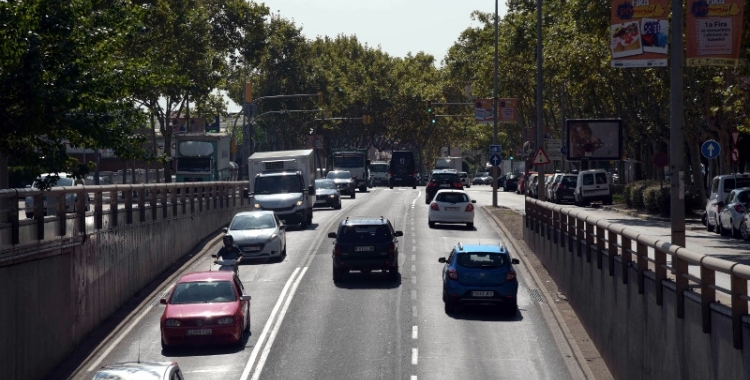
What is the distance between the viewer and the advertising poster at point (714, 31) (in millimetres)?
21781

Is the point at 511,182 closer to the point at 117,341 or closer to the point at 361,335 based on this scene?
the point at 361,335

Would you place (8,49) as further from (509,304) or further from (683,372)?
(509,304)

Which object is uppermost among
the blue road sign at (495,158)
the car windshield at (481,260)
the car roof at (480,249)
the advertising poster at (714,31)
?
the advertising poster at (714,31)

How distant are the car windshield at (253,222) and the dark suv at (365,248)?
616 cm

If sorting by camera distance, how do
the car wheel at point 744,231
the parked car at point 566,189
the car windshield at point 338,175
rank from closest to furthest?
the car wheel at point 744,231 → the parked car at point 566,189 → the car windshield at point 338,175

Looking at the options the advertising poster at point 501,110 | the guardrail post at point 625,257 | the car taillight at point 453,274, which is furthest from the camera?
the advertising poster at point 501,110

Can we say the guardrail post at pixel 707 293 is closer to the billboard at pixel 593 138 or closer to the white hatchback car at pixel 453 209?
the white hatchback car at pixel 453 209

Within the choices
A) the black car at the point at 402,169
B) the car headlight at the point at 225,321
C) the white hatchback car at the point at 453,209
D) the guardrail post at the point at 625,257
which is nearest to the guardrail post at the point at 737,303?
the guardrail post at the point at 625,257

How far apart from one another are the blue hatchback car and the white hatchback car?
18.6 meters

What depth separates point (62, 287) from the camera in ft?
73.2

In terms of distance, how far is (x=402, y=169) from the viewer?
9719 cm

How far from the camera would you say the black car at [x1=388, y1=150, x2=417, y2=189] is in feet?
318

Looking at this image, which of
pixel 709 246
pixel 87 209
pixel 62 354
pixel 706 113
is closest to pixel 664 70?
pixel 706 113

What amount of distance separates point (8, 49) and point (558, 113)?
7493cm
